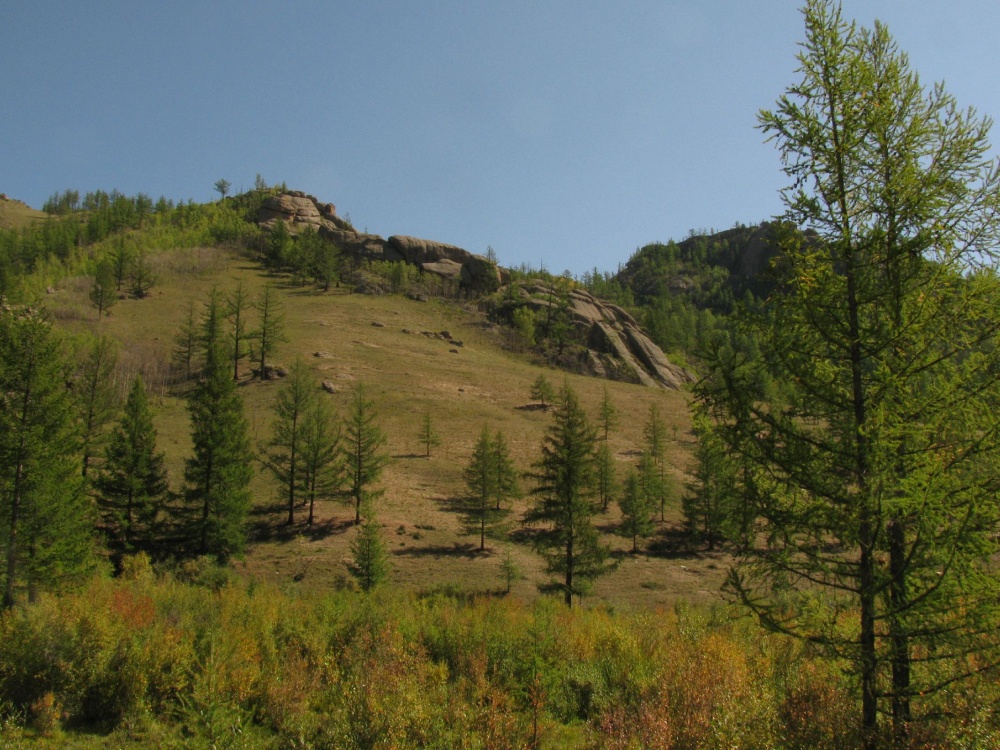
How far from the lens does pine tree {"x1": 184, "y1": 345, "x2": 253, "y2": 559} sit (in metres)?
28.0

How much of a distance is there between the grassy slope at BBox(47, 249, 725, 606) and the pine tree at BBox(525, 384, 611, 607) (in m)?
2.13

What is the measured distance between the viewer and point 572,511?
2325cm

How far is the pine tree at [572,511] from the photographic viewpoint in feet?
76.2

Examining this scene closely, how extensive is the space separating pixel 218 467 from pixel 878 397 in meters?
29.6

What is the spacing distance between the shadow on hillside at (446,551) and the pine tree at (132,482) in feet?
42.1

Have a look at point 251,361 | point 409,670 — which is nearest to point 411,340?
point 251,361

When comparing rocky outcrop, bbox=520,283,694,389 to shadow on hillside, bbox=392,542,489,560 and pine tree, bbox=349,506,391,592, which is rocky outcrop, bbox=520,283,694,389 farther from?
pine tree, bbox=349,506,391,592

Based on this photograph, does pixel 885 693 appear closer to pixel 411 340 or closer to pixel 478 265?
pixel 411 340

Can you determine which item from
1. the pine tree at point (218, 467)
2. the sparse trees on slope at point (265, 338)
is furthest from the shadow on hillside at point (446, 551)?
the sparse trees on slope at point (265, 338)

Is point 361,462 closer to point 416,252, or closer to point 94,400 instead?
point 94,400

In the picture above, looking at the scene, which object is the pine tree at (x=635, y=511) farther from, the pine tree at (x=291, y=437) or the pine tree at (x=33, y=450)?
the pine tree at (x=33, y=450)

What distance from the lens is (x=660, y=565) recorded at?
32.8 meters

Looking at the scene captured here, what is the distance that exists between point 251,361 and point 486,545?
1633 inches

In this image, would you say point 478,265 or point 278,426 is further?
point 478,265
